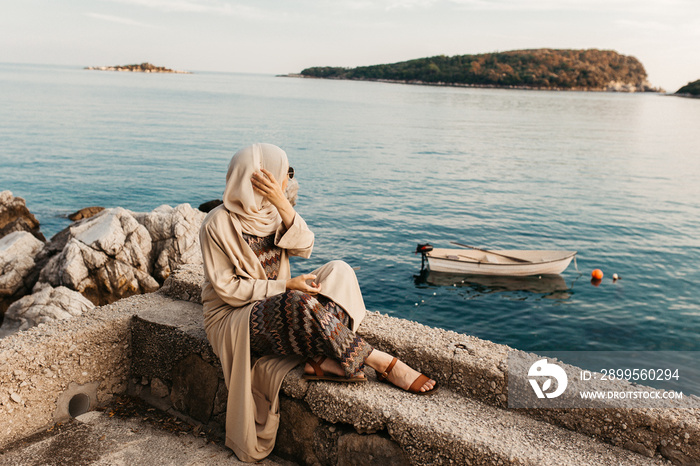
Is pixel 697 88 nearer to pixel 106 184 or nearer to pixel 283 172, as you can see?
pixel 106 184

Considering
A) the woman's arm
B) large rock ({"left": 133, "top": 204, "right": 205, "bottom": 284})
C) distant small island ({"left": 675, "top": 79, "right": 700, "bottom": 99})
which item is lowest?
large rock ({"left": 133, "top": 204, "right": 205, "bottom": 284})

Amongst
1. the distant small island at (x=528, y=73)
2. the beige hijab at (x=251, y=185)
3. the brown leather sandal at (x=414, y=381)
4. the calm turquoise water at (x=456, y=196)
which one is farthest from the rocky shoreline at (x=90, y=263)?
the distant small island at (x=528, y=73)

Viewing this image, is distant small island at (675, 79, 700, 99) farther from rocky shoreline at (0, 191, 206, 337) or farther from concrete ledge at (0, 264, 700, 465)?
concrete ledge at (0, 264, 700, 465)

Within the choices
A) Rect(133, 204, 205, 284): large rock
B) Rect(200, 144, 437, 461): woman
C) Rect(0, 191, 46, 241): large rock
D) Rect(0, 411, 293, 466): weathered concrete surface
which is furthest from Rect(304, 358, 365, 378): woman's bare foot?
Rect(0, 191, 46, 241): large rock

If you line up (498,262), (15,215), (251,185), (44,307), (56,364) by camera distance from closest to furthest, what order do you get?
(251,185) < (56,364) < (44,307) < (498,262) < (15,215)

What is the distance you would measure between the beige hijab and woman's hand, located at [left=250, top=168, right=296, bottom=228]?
40mm

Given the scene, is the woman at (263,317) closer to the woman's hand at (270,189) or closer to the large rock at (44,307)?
the woman's hand at (270,189)

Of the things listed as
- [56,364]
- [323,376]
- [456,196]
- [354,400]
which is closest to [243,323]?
[323,376]

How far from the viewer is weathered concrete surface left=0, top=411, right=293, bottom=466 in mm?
3488

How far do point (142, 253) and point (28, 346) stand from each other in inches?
345

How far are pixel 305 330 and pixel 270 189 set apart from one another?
3.46ft

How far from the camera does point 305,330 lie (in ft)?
11.2

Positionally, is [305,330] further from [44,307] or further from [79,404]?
[44,307]

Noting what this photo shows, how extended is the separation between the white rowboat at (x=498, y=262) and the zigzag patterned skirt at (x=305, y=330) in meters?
11.6
